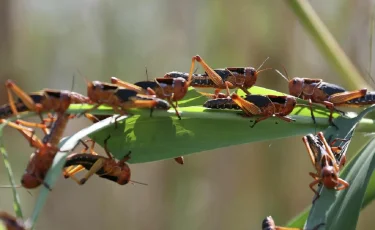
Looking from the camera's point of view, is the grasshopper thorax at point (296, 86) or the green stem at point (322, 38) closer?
the grasshopper thorax at point (296, 86)

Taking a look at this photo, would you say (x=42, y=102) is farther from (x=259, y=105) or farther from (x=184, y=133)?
(x=259, y=105)

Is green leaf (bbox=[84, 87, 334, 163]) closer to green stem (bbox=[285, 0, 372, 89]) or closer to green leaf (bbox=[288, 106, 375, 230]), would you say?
green leaf (bbox=[288, 106, 375, 230])

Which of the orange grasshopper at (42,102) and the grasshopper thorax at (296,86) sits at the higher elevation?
the orange grasshopper at (42,102)

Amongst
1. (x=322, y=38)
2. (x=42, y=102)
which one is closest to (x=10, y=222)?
(x=42, y=102)

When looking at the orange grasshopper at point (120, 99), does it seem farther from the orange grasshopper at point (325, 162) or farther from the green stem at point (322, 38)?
the green stem at point (322, 38)

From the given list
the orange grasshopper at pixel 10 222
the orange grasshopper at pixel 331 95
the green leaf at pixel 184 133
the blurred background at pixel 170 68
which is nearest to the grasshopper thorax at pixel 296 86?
the orange grasshopper at pixel 331 95

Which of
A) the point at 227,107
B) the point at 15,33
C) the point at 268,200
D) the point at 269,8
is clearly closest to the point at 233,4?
the point at 269,8

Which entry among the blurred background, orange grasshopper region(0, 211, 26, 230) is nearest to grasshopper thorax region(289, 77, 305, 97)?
orange grasshopper region(0, 211, 26, 230)
